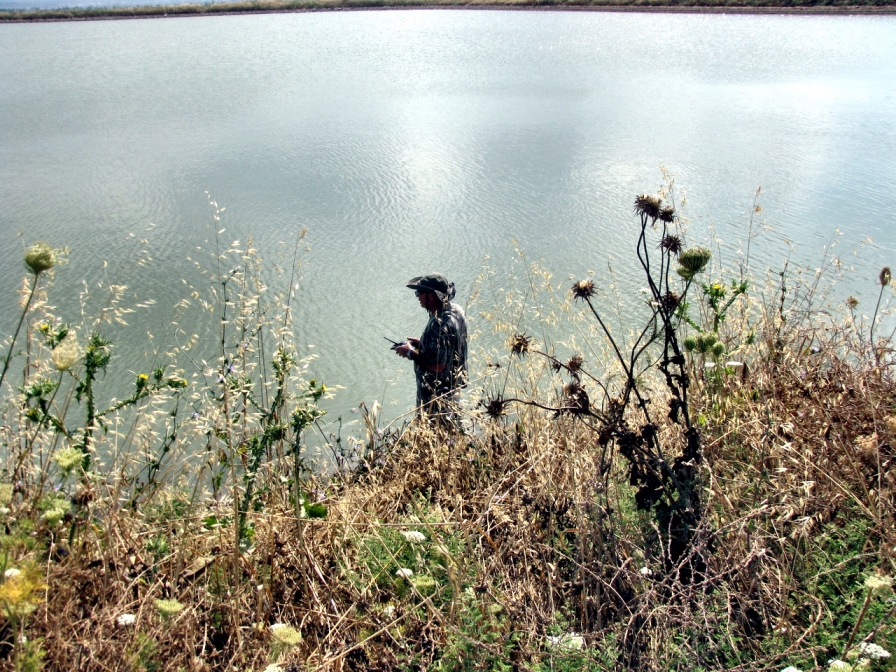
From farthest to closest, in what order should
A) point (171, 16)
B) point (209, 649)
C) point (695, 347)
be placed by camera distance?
point (171, 16)
point (695, 347)
point (209, 649)

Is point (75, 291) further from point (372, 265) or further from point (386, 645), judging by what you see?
point (386, 645)

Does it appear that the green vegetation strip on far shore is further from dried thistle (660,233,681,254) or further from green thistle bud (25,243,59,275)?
green thistle bud (25,243,59,275)

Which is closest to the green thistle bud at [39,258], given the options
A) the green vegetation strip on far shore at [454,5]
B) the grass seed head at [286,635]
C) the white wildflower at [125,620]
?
the white wildflower at [125,620]

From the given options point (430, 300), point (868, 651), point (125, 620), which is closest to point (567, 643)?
point (868, 651)

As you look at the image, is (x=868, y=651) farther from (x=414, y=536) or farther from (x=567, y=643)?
(x=414, y=536)

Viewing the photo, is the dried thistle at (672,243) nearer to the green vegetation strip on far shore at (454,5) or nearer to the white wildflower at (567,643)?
the white wildflower at (567,643)

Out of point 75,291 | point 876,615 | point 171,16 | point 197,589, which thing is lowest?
point 75,291

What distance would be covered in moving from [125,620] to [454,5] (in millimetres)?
26910

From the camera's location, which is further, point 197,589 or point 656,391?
point 656,391

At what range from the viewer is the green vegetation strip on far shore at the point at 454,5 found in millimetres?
21125

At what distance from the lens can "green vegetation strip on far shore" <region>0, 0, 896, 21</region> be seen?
2112 cm

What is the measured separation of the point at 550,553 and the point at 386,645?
22.4 inches

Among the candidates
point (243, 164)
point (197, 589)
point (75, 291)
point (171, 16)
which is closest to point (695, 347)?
point (197, 589)

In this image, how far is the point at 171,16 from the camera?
25734mm
